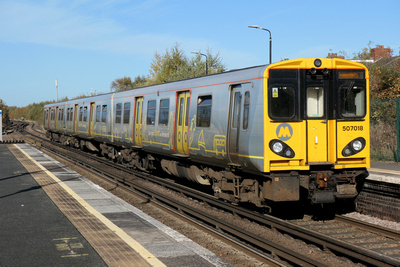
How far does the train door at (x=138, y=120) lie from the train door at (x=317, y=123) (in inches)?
349

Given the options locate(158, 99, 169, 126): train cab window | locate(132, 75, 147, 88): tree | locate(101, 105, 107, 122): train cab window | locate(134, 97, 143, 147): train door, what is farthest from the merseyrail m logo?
locate(132, 75, 147, 88): tree

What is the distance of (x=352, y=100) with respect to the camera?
9.88 m

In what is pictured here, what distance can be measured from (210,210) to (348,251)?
14.9 ft

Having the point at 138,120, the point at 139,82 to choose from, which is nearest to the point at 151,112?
the point at 138,120

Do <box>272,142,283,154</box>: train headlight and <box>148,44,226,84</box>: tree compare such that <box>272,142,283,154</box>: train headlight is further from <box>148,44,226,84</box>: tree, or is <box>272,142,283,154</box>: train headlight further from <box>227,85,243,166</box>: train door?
<box>148,44,226,84</box>: tree

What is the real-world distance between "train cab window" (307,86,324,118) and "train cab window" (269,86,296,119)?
1.47ft

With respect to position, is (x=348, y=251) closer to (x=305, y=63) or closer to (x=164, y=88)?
(x=305, y=63)

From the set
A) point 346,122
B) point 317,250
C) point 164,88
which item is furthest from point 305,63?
point 164,88

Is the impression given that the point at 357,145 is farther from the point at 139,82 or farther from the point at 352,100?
the point at 139,82

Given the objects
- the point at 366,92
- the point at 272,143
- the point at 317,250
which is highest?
the point at 366,92

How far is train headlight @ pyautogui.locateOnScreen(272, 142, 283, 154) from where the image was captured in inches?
361

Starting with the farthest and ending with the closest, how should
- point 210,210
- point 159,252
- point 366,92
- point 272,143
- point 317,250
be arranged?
point 210,210 → point 366,92 → point 272,143 → point 317,250 → point 159,252

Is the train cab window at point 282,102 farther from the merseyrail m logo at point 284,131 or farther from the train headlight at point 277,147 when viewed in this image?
the train headlight at point 277,147

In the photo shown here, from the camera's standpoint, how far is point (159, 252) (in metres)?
7.08
